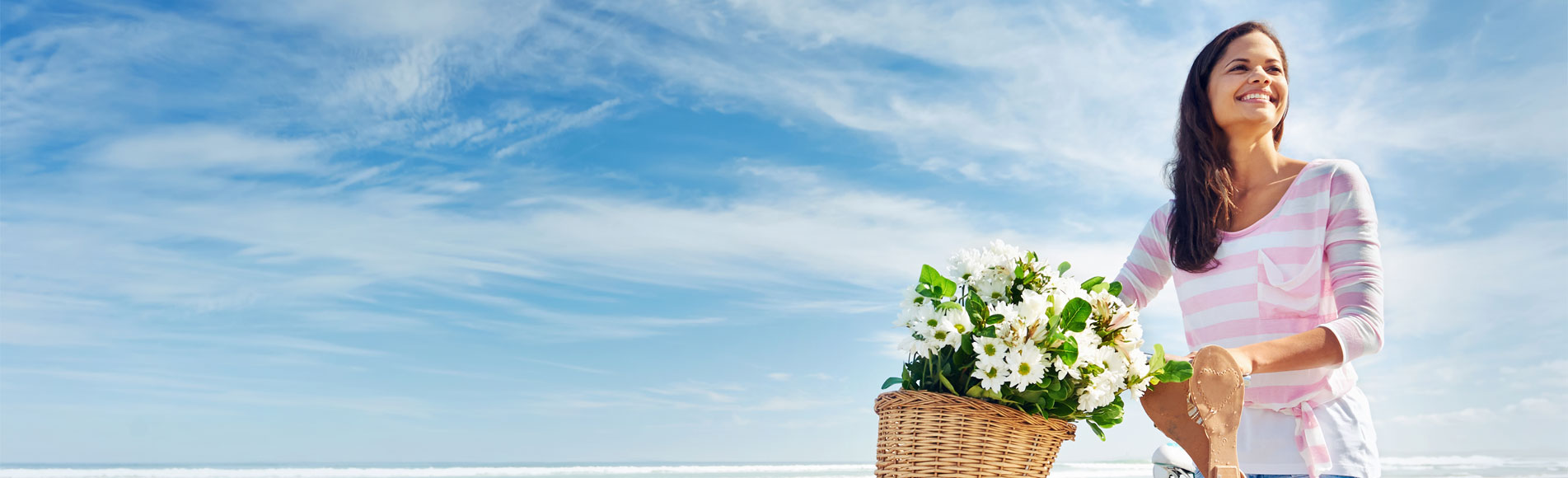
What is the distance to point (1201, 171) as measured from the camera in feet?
6.23

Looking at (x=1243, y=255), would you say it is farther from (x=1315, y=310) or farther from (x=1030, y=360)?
(x=1030, y=360)

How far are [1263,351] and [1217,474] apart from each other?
8.3 inches

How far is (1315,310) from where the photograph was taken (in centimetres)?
170

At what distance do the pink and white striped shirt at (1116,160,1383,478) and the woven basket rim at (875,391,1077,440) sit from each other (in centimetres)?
59

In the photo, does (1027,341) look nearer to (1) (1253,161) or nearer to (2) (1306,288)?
(2) (1306,288)

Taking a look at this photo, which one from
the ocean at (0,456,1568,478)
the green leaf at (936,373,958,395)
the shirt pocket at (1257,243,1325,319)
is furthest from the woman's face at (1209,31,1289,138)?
the ocean at (0,456,1568,478)

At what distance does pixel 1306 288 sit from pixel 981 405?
0.83 m

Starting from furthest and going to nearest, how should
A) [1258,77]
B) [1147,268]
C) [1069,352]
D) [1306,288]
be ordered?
[1147,268], [1258,77], [1306,288], [1069,352]

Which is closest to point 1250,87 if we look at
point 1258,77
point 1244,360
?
point 1258,77

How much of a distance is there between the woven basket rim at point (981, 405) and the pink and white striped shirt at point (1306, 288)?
1.95ft

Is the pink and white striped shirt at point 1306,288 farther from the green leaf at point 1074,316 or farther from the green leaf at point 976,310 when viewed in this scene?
the green leaf at point 976,310

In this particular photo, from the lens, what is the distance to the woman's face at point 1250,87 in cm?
184

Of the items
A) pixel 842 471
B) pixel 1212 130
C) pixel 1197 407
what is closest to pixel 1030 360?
pixel 1197 407

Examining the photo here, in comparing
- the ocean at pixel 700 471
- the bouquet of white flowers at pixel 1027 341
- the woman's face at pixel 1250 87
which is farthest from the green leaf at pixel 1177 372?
the ocean at pixel 700 471
